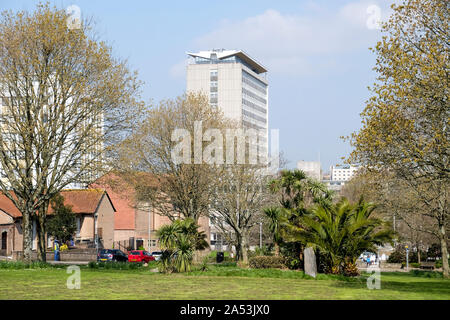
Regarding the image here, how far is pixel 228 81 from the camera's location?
181125mm

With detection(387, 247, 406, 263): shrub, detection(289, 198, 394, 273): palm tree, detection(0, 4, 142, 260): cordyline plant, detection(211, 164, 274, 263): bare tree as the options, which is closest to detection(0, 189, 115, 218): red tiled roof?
detection(211, 164, 274, 263): bare tree

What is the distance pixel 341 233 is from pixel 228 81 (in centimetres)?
15969

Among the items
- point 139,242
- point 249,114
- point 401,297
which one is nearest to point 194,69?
point 249,114

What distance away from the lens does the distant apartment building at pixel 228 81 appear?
180 meters

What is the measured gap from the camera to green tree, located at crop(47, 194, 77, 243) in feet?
203

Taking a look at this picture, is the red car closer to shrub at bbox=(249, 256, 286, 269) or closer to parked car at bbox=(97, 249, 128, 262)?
parked car at bbox=(97, 249, 128, 262)

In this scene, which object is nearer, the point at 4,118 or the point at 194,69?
the point at 4,118

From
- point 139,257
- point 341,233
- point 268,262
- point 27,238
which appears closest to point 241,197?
point 139,257

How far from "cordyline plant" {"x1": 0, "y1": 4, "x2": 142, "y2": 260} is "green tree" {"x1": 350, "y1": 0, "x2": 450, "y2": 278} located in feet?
45.5

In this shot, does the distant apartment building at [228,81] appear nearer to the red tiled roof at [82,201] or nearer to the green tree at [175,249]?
the red tiled roof at [82,201]

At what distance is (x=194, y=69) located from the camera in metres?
184

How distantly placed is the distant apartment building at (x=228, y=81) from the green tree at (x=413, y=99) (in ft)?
498

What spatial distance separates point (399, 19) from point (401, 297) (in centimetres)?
1253
